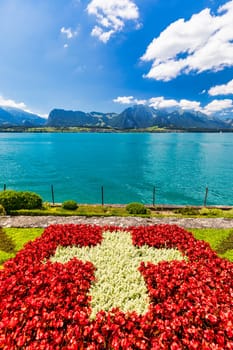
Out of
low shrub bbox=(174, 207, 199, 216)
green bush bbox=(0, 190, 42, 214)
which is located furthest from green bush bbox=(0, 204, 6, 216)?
low shrub bbox=(174, 207, 199, 216)

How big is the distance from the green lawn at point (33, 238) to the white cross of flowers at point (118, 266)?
146 inches

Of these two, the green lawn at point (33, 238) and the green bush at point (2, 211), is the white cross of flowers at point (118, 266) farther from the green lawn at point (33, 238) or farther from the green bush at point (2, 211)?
the green bush at point (2, 211)

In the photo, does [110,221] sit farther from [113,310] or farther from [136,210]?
[113,310]

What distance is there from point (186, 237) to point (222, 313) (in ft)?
18.9

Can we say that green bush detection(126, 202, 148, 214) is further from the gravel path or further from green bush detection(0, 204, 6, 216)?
green bush detection(0, 204, 6, 216)

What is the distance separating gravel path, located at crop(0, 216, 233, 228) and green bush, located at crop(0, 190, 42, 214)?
1884mm

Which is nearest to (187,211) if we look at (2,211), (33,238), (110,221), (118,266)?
(110,221)

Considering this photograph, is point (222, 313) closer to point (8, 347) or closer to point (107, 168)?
point (8, 347)

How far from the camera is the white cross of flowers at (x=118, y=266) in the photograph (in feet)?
22.9

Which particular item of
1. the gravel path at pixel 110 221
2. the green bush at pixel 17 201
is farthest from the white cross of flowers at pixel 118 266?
the green bush at pixel 17 201

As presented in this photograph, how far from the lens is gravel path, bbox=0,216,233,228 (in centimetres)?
1632

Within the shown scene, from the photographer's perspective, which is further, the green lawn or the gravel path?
the gravel path

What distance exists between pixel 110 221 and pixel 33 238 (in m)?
6.38

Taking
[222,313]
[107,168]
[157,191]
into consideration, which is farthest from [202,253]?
[107,168]
